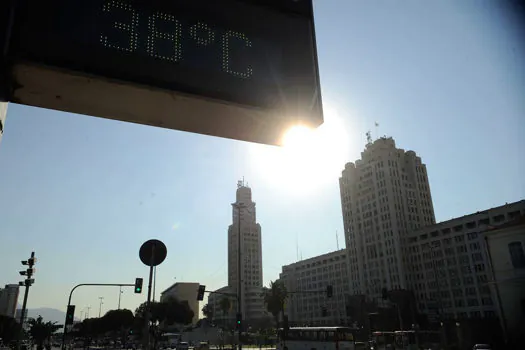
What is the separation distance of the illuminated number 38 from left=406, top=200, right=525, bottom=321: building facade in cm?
9159

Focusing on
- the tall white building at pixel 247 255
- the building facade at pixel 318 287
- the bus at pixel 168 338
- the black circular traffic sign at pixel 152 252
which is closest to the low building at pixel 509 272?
the black circular traffic sign at pixel 152 252

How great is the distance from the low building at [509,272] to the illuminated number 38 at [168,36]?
32.4 metres

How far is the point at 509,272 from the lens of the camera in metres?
31.3

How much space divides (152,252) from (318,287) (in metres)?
142

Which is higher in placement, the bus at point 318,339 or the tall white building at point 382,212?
the tall white building at point 382,212

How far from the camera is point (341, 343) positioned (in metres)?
34.7

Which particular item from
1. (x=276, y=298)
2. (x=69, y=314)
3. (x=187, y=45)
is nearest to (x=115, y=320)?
(x=276, y=298)

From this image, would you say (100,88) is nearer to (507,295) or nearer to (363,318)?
(507,295)

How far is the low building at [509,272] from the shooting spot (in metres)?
29.3

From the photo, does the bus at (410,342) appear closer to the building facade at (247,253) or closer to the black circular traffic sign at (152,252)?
the black circular traffic sign at (152,252)

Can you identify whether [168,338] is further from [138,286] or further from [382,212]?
[138,286]

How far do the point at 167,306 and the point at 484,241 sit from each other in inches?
3243

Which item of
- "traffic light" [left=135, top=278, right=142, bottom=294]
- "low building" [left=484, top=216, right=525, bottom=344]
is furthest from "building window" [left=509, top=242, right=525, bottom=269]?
"traffic light" [left=135, top=278, right=142, bottom=294]

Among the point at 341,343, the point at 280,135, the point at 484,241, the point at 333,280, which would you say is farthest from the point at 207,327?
the point at 280,135
